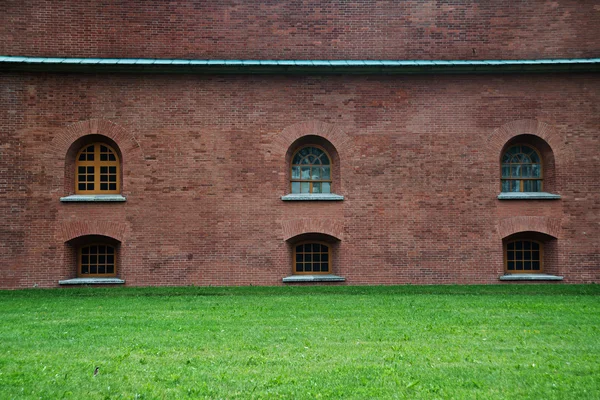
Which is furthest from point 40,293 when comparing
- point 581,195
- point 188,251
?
point 581,195

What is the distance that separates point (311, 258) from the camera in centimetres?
1709

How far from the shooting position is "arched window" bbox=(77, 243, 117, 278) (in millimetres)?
16781

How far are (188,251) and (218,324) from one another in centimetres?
599

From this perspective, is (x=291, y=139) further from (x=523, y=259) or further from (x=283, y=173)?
(x=523, y=259)

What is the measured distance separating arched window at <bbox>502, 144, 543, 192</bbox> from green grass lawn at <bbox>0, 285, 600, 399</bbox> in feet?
12.7

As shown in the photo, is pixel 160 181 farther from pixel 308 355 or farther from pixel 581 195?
pixel 581 195

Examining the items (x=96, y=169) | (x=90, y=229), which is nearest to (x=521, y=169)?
(x=96, y=169)

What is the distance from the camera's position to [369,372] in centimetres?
709

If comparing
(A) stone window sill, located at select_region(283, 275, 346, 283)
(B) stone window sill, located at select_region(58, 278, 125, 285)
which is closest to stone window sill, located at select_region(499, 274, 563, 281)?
(A) stone window sill, located at select_region(283, 275, 346, 283)

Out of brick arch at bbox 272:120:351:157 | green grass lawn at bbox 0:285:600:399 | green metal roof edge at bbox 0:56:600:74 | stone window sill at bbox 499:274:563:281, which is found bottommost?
green grass lawn at bbox 0:285:600:399

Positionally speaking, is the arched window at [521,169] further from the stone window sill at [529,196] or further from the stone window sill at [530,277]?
the stone window sill at [530,277]

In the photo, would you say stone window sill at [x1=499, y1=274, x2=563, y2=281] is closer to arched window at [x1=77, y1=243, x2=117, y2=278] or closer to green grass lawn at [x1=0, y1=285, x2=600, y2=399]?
green grass lawn at [x1=0, y1=285, x2=600, y2=399]

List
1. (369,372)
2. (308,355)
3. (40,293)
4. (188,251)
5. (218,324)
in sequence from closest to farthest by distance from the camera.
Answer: (369,372)
(308,355)
(218,324)
(40,293)
(188,251)

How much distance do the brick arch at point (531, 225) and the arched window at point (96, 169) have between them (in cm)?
1100
